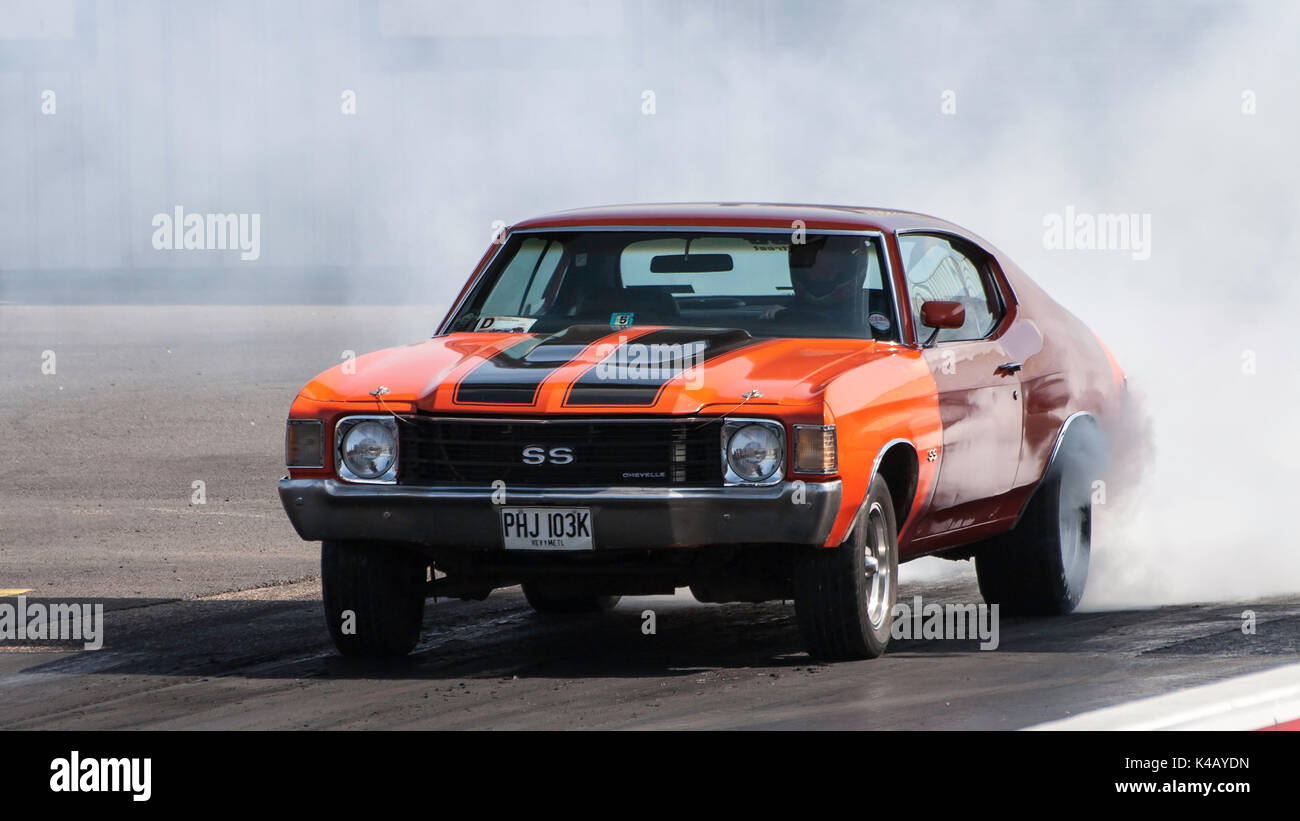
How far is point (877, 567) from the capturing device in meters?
7.02

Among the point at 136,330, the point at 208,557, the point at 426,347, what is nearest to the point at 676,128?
the point at 136,330

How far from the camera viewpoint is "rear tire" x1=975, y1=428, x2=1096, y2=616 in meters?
8.25

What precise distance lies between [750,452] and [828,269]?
4.48 ft

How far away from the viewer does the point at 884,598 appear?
7055mm

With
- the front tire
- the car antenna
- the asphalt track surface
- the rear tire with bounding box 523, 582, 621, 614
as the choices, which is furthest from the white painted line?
the rear tire with bounding box 523, 582, 621, 614

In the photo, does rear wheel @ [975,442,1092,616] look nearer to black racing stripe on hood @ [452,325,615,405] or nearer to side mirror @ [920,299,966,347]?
side mirror @ [920,299,966,347]

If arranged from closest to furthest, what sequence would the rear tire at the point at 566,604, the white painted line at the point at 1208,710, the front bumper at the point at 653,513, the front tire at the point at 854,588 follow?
1. the white painted line at the point at 1208,710
2. the front bumper at the point at 653,513
3. the front tire at the point at 854,588
4. the rear tire at the point at 566,604

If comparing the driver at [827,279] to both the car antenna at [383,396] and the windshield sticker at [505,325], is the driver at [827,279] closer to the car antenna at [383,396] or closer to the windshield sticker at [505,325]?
the windshield sticker at [505,325]

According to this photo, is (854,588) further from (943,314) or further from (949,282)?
(949,282)

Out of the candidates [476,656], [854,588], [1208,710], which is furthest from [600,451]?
[1208,710]

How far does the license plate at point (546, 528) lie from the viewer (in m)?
6.46

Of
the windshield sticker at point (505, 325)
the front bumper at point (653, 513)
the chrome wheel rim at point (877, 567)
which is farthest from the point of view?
the windshield sticker at point (505, 325)

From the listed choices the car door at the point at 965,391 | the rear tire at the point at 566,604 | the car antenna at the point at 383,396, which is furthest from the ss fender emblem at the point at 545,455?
the rear tire at the point at 566,604
